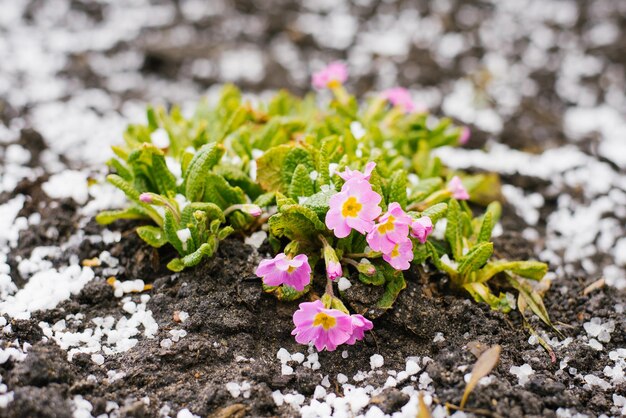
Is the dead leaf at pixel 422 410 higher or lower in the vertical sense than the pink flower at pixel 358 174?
lower

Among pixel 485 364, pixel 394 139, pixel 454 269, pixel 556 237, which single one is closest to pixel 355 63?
pixel 394 139

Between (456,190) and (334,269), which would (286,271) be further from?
(456,190)

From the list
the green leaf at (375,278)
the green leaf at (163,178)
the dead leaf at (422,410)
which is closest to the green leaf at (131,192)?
the green leaf at (163,178)

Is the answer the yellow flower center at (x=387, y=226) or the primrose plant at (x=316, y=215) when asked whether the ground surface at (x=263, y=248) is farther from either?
the yellow flower center at (x=387, y=226)

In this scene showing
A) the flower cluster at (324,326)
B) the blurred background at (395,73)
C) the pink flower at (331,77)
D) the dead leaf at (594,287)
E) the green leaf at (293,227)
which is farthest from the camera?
the blurred background at (395,73)

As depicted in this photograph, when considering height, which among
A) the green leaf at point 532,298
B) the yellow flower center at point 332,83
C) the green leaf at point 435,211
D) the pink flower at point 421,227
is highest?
the yellow flower center at point 332,83

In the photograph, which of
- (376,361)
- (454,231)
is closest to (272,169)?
(454,231)
